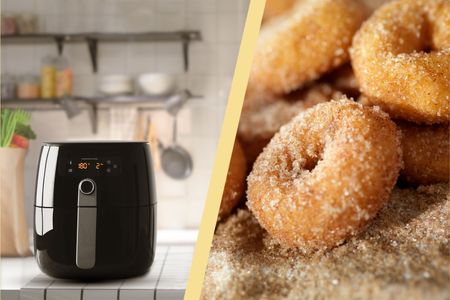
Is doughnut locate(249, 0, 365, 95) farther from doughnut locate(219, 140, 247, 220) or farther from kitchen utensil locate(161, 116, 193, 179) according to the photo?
kitchen utensil locate(161, 116, 193, 179)

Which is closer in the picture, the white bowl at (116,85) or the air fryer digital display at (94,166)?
the air fryer digital display at (94,166)

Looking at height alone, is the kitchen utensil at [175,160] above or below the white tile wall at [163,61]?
below

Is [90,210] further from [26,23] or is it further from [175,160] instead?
[26,23]

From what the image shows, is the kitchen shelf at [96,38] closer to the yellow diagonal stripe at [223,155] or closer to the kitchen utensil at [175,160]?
the kitchen utensil at [175,160]

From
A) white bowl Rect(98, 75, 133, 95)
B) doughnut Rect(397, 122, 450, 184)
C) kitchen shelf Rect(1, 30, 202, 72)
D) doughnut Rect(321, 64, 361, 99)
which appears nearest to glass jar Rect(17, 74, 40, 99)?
kitchen shelf Rect(1, 30, 202, 72)

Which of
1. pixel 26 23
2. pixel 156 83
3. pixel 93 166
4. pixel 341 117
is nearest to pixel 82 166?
pixel 93 166

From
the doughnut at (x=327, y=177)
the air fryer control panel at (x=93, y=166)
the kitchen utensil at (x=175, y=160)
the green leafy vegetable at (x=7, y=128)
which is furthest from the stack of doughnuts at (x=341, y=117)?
the kitchen utensil at (x=175, y=160)
